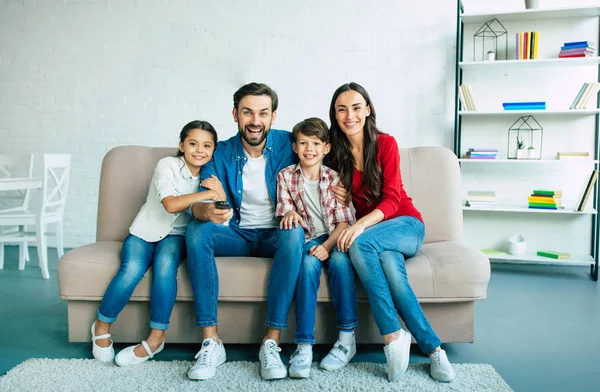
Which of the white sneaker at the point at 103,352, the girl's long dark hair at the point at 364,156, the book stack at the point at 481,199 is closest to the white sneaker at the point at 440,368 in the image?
the girl's long dark hair at the point at 364,156

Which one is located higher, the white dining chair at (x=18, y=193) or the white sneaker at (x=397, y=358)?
the white dining chair at (x=18, y=193)

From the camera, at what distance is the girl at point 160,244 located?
1.86 m

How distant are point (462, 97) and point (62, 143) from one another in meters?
3.40

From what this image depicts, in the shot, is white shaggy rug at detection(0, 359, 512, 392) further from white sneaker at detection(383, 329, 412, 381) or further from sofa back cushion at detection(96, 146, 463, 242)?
sofa back cushion at detection(96, 146, 463, 242)

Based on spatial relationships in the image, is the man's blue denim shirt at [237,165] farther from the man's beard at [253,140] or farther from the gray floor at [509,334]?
the gray floor at [509,334]

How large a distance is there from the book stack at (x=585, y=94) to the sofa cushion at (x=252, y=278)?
219 cm

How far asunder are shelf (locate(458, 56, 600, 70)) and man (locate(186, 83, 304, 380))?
6.69 feet

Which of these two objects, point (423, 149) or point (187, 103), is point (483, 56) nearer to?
point (423, 149)

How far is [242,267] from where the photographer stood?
75.2 inches

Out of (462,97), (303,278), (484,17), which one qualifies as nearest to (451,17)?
(484,17)

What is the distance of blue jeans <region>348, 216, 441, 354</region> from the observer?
1.74 meters

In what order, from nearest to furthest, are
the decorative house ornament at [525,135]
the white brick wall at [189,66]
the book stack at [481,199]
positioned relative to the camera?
the book stack at [481,199]
the decorative house ornament at [525,135]
the white brick wall at [189,66]

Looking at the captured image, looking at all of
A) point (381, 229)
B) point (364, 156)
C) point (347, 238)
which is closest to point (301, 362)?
point (347, 238)

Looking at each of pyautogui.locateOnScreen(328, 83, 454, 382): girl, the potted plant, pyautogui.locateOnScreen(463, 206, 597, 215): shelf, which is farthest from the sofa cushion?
the potted plant
